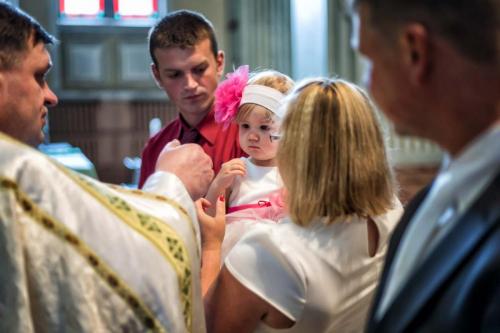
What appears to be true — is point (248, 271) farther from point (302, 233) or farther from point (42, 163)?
point (42, 163)

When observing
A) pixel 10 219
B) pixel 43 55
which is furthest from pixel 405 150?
pixel 10 219

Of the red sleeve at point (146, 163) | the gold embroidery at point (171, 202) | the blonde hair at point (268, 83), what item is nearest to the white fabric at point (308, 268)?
the gold embroidery at point (171, 202)

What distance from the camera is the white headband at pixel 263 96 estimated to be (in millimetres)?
2076

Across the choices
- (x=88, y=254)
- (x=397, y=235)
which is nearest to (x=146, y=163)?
(x=88, y=254)

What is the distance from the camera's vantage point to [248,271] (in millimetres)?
1489

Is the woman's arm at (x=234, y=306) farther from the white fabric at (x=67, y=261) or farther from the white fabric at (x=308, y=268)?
the white fabric at (x=67, y=261)

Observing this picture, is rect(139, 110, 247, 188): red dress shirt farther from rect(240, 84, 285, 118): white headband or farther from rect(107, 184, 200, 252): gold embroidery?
rect(107, 184, 200, 252): gold embroidery

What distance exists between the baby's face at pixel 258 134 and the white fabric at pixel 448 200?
1157 millimetres

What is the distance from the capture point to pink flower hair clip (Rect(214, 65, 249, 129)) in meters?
2.12

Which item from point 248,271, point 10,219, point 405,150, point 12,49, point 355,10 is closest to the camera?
point 355,10

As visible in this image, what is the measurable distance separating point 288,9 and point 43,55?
21.4 feet

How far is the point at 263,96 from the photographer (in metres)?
2.09

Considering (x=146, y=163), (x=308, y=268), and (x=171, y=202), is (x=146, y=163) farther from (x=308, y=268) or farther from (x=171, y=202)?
(x=308, y=268)

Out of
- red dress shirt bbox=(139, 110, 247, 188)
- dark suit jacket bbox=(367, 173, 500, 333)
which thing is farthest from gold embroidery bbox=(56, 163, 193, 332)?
red dress shirt bbox=(139, 110, 247, 188)
